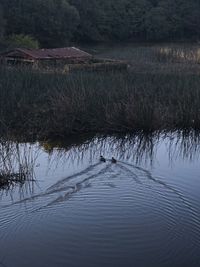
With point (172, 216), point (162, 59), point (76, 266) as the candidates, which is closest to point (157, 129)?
point (172, 216)

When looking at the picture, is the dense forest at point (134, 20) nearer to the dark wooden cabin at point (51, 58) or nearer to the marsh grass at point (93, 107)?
the dark wooden cabin at point (51, 58)

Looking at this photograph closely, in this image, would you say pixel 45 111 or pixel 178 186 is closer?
pixel 178 186

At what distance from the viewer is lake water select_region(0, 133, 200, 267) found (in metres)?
5.22

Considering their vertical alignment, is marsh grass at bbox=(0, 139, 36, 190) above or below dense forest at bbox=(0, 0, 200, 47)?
below

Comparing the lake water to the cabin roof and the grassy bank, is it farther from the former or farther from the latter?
the cabin roof

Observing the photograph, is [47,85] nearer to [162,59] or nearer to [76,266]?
[76,266]

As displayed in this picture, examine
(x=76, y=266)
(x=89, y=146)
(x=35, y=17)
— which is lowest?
(x=76, y=266)

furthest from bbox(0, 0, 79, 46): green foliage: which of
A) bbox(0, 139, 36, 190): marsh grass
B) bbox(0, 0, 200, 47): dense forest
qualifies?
bbox(0, 139, 36, 190): marsh grass

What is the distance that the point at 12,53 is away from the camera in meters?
19.9

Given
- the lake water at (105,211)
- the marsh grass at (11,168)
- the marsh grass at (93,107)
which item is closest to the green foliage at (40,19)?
the marsh grass at (93,107)

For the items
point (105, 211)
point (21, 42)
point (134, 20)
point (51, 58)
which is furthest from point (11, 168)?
point (134, 20)

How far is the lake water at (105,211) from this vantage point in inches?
205

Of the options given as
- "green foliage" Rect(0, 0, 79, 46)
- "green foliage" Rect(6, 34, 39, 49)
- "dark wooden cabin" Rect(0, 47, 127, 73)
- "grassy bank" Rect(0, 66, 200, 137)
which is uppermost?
"green foliage" Rect(0, 0, 79, 46)

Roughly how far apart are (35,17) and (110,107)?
2134cm
